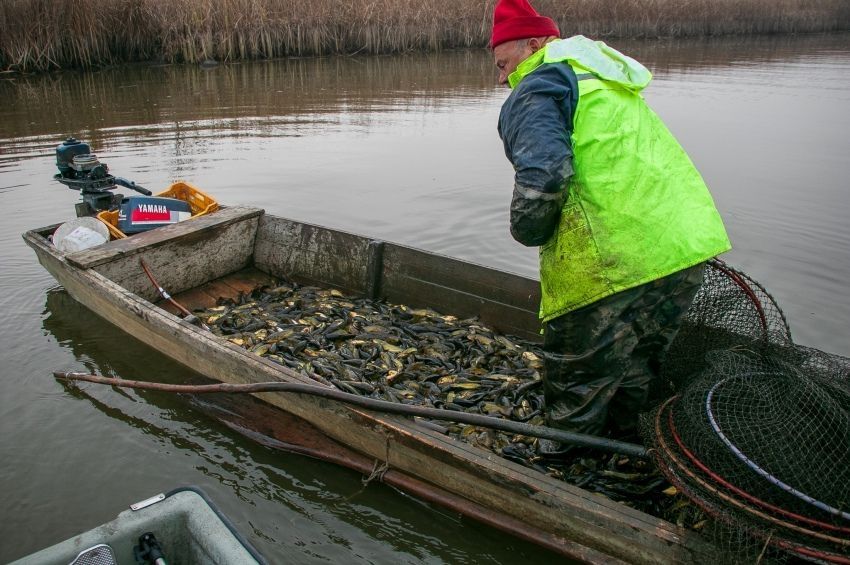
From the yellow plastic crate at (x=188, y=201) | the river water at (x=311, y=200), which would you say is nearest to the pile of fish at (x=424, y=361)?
the river water at (x=311, y=200)

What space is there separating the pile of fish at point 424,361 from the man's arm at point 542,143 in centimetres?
156

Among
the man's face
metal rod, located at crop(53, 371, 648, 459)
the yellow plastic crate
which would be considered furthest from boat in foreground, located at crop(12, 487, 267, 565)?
the yellow plastic crate

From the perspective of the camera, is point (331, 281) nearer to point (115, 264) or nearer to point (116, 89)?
point (115, 264)

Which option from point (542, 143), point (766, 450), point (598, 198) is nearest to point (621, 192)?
point (598, 198)

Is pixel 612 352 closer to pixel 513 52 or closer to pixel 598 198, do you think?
pixel 598 198

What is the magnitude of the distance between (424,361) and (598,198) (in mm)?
2312

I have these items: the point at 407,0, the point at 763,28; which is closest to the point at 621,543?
the point at 407,0

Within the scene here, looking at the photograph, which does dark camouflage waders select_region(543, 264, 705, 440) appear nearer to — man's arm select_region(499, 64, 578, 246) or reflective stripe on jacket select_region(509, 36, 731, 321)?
reflective stripe on jacket select_region(509, 36, 731, 321)

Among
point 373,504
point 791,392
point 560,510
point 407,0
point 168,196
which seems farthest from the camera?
point 407,0

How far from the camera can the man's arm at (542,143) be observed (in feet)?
10.3

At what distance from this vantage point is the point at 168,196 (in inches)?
290

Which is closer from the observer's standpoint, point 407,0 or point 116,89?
point 116,89

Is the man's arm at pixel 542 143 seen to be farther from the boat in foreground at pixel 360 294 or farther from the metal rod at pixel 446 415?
the boat in foreground at pixel 360 294

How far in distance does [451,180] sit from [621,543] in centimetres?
865
